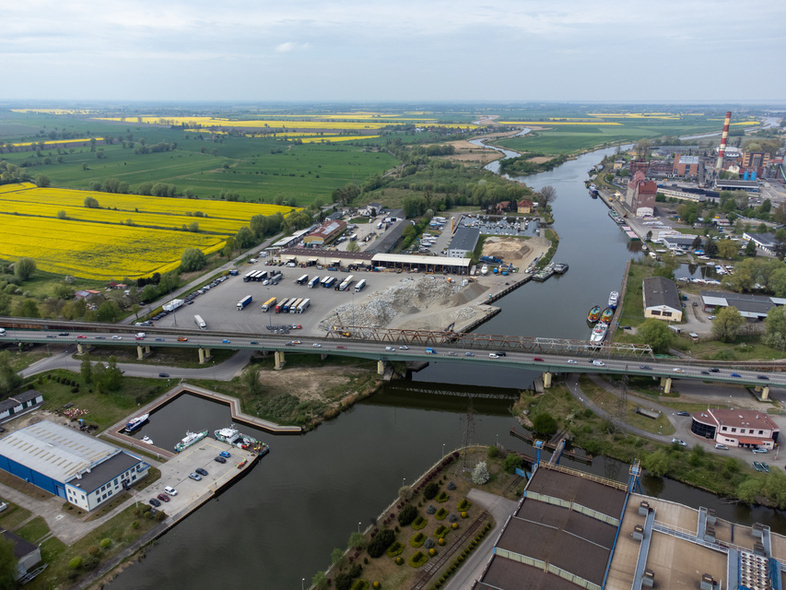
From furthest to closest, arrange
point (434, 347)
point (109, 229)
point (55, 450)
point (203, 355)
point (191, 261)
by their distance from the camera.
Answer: point (109, 229) < point (191, 261) < point (203, 355) < point (434, 347) < point (55, 450)

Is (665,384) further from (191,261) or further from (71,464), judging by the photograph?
(191,261)

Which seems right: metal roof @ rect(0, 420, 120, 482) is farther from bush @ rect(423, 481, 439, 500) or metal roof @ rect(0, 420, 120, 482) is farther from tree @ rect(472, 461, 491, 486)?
tree @ rect(472, 461, 491, 486)

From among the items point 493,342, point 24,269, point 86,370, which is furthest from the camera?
point 24,269

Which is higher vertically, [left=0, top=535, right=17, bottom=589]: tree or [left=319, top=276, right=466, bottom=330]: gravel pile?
[left=319, top=276, right=466, bottom=330]: gravel pile

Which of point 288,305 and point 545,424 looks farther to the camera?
point 288,305

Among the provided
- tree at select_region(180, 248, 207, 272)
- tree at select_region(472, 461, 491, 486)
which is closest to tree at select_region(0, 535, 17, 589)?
tree at select_region(472, 461, 491, 486)

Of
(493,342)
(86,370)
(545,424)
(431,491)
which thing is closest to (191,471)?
(431,491)

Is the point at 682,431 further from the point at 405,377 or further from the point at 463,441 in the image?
the point at 405,377
